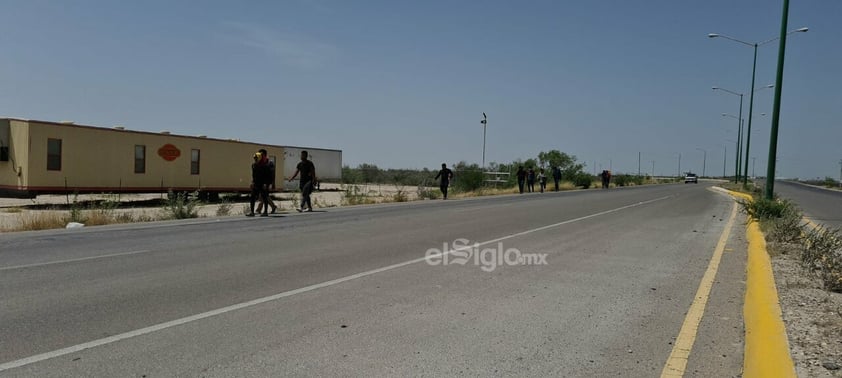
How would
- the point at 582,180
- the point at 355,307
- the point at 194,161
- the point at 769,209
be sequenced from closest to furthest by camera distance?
the point at 355,307 → the point at 769,209 → the point at 194,161 → the point at 582,180

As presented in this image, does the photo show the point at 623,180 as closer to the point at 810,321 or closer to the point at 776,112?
the point at 776,112

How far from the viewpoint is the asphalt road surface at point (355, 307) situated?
428cm

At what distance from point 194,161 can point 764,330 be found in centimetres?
2630

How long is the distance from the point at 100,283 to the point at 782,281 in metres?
8.26

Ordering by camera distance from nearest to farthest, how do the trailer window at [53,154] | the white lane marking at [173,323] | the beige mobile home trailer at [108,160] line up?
the white lane marking at [173,323]
the beige mobile home trailer at [108,160]
the trailer window at [53,154]

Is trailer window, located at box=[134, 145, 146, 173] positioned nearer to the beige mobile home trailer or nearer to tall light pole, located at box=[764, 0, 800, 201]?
the beige mobile home trailer

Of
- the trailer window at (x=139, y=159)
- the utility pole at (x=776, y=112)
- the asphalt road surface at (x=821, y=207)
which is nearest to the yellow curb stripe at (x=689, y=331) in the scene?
the utility pole at (x=776, y=112)

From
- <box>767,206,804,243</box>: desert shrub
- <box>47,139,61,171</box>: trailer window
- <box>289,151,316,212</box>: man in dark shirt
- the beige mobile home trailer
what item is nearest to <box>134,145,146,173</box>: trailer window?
the beige mobile home trailer

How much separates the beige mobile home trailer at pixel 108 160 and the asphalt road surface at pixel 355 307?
12.6 metres

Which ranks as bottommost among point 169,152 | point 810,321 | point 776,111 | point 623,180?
point 810,321

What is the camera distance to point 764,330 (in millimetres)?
4980

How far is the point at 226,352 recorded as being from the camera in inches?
174

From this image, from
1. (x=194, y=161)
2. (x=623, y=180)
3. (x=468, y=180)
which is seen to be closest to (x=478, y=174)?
(x=468, y=180)

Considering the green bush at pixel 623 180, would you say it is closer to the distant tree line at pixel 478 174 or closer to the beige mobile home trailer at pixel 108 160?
the distant tree line at pixel 478 174
